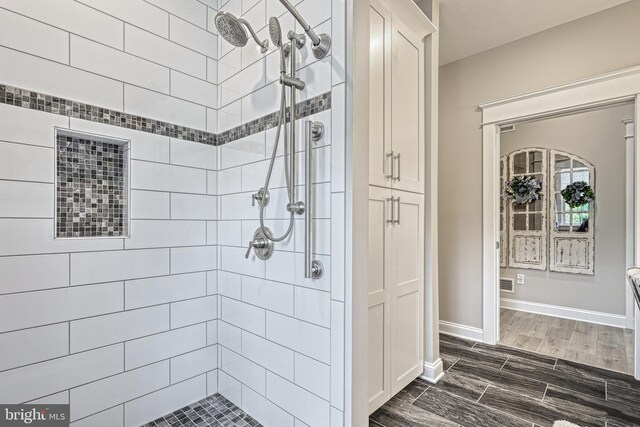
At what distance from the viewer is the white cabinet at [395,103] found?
1.71 metres

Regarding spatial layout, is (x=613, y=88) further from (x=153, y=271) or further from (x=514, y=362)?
(x=153, y=271)

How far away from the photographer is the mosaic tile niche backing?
137 centimetres

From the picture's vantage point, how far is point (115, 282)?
146 cm

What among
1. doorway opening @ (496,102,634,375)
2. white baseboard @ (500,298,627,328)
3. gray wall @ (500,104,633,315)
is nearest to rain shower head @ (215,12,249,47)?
doorway opening @ (496,102,634,375)

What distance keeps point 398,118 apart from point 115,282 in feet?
5.97

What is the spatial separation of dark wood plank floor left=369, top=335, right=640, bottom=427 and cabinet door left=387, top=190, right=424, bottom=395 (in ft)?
0.54

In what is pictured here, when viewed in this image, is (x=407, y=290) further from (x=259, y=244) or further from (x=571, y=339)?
(x=571, y=339)

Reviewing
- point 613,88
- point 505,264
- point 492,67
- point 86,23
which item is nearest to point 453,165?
point 492,67

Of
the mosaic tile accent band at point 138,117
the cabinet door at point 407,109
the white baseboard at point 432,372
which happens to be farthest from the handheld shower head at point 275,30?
the white baseboard at point 432,372

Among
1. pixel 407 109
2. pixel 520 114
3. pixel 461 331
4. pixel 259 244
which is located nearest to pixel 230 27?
pixel 259 244

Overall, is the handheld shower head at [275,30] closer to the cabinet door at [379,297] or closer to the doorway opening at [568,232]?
the cabinet door at [379,297]

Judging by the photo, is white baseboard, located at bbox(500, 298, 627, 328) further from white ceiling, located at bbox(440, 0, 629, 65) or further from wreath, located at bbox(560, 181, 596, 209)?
white ceiling, located at bbox(440, 0, 629, 65)

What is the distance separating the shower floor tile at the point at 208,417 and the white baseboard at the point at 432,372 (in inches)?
48.0

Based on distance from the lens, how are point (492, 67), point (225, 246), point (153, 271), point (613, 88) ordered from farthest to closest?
1. point (492, 67)
2. point (613, 88)
3. point (225, 246)
4. point (153, 271)
